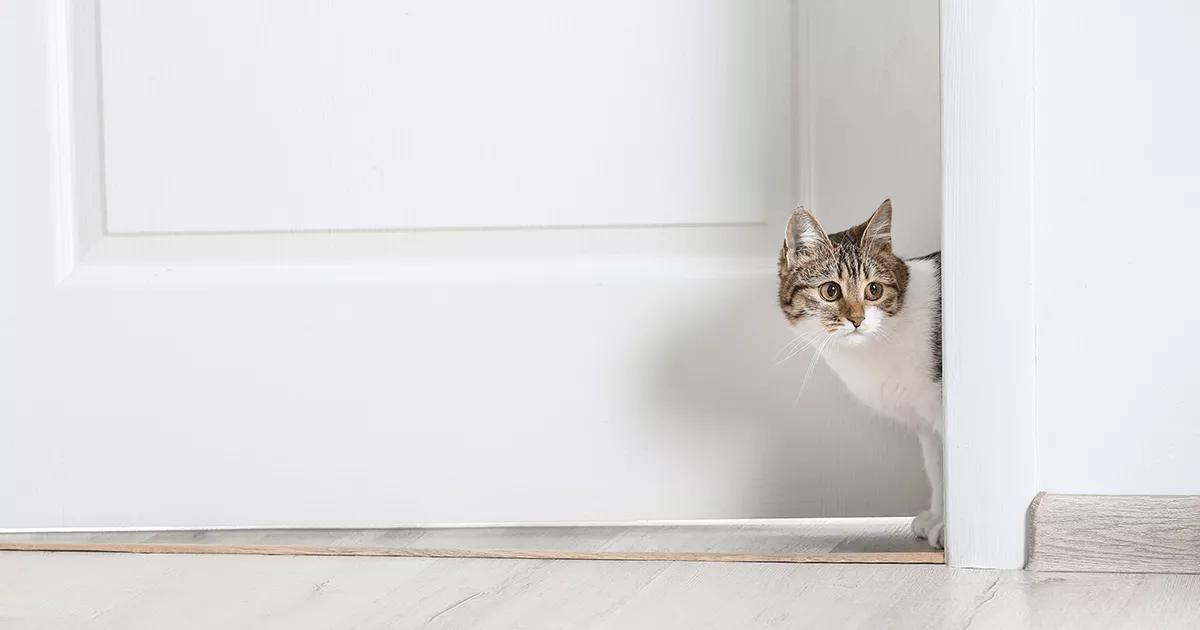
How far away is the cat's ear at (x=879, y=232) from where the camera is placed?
1077 millimetres

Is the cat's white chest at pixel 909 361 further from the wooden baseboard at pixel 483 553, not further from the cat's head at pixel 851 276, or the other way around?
the wooden baseboard at pixel 483 553

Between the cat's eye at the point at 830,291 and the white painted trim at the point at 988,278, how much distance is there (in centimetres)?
11

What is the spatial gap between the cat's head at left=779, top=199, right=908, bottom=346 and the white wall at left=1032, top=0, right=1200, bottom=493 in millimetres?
136

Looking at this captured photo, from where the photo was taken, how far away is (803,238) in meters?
1.11

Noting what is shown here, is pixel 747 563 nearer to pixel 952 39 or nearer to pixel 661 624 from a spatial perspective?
pixel 661 624

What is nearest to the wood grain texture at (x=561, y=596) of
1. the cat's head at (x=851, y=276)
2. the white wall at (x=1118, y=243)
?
the white wall at (x=1118, y=243)

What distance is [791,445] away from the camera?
120 cm

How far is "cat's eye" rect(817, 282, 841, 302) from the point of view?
3.59ft

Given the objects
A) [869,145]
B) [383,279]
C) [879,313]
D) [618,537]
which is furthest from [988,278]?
[383,279]

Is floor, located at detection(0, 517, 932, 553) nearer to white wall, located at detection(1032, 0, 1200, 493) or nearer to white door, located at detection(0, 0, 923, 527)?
white door, located at detection(0, 0, 923, 527)

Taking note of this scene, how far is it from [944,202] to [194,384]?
0.78 m

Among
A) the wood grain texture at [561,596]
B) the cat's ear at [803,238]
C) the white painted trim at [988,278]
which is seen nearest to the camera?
the wood grain texture at [561,596]

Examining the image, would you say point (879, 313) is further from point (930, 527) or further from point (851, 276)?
point (930, 527)

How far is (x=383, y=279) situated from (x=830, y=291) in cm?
47
